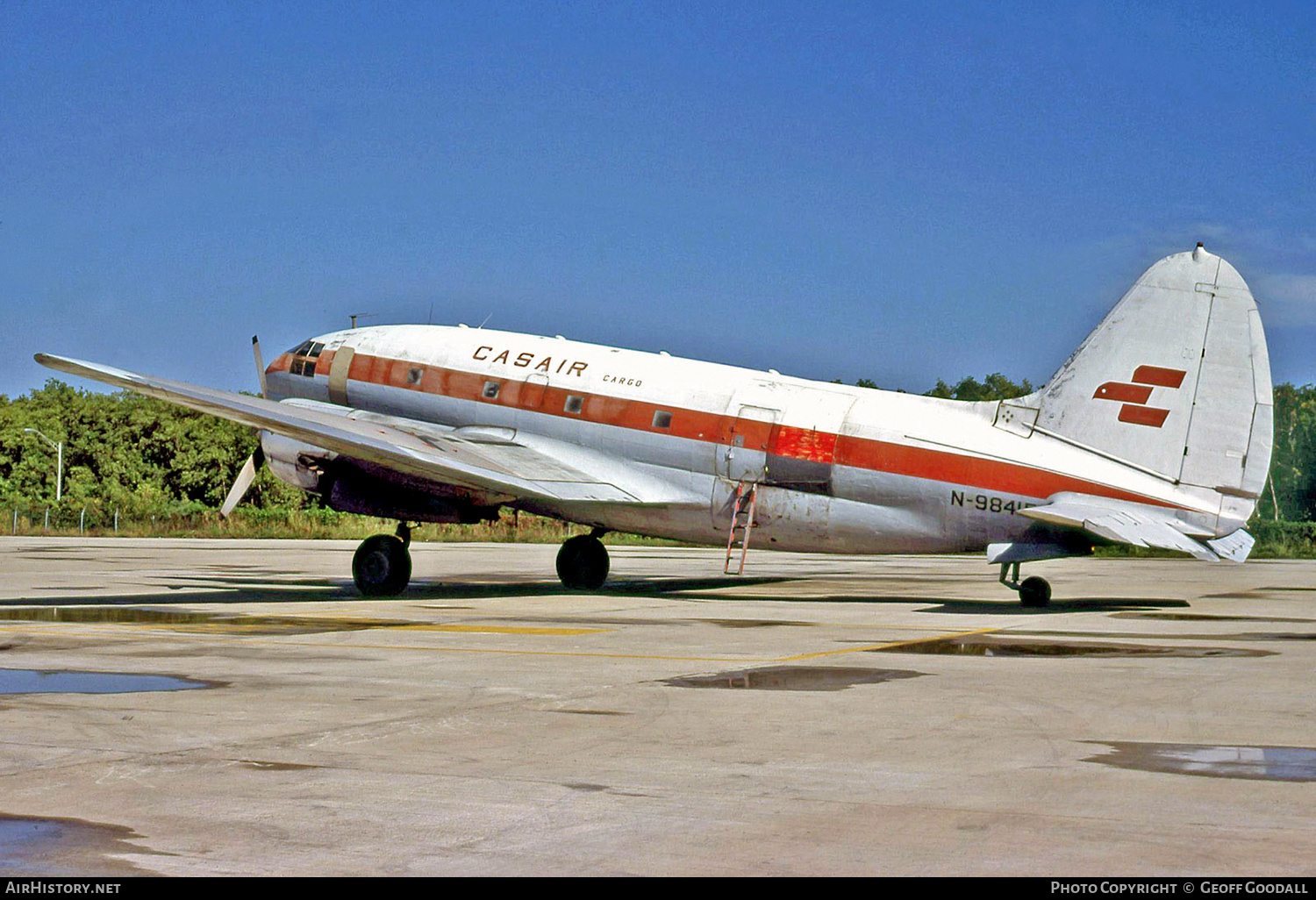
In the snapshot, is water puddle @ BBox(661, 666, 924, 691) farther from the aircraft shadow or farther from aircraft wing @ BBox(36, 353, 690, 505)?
the aircraft shadow

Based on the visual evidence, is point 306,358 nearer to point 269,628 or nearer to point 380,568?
point 380,568

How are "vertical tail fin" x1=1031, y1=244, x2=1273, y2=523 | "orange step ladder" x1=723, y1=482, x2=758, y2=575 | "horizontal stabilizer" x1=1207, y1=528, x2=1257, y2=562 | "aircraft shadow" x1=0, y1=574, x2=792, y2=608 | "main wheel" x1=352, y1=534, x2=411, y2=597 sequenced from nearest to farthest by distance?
"horizontal stabilizer" x1=1207, y1=528, x2=1257, y2=562, "vertical tail fin" x1=1031, y1=244, x2=1273, y2=523, "aircraft shadow" x1=0, y1=574, x2=792, y2=608, "orange step ladder" x1=723, y1=482, x2=758, y2=575, "main wheel" x1=352, y1=534, x2=411, y2=597

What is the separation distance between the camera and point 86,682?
13672 mm

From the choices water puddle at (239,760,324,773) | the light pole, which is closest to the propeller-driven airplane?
water puddle at (239,760,324,773)

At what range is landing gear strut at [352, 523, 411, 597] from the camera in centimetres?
2677

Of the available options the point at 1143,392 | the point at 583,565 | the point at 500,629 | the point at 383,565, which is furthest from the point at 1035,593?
the point at 383,565

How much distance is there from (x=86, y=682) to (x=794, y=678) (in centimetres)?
694

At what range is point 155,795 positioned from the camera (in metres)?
8.56

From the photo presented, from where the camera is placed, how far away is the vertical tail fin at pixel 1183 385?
22406 millimetres

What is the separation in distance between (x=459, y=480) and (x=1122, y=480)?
11.3 meters

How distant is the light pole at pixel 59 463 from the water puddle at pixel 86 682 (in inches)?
2831

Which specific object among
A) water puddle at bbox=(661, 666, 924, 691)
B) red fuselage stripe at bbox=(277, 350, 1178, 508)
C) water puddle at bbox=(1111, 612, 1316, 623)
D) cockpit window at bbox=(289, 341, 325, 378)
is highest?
cockpit window at bbox=(289, 341, 325, 378)

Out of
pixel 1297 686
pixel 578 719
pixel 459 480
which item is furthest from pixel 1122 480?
pixel 578 719

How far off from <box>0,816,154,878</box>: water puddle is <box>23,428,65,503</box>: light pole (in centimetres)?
7902
